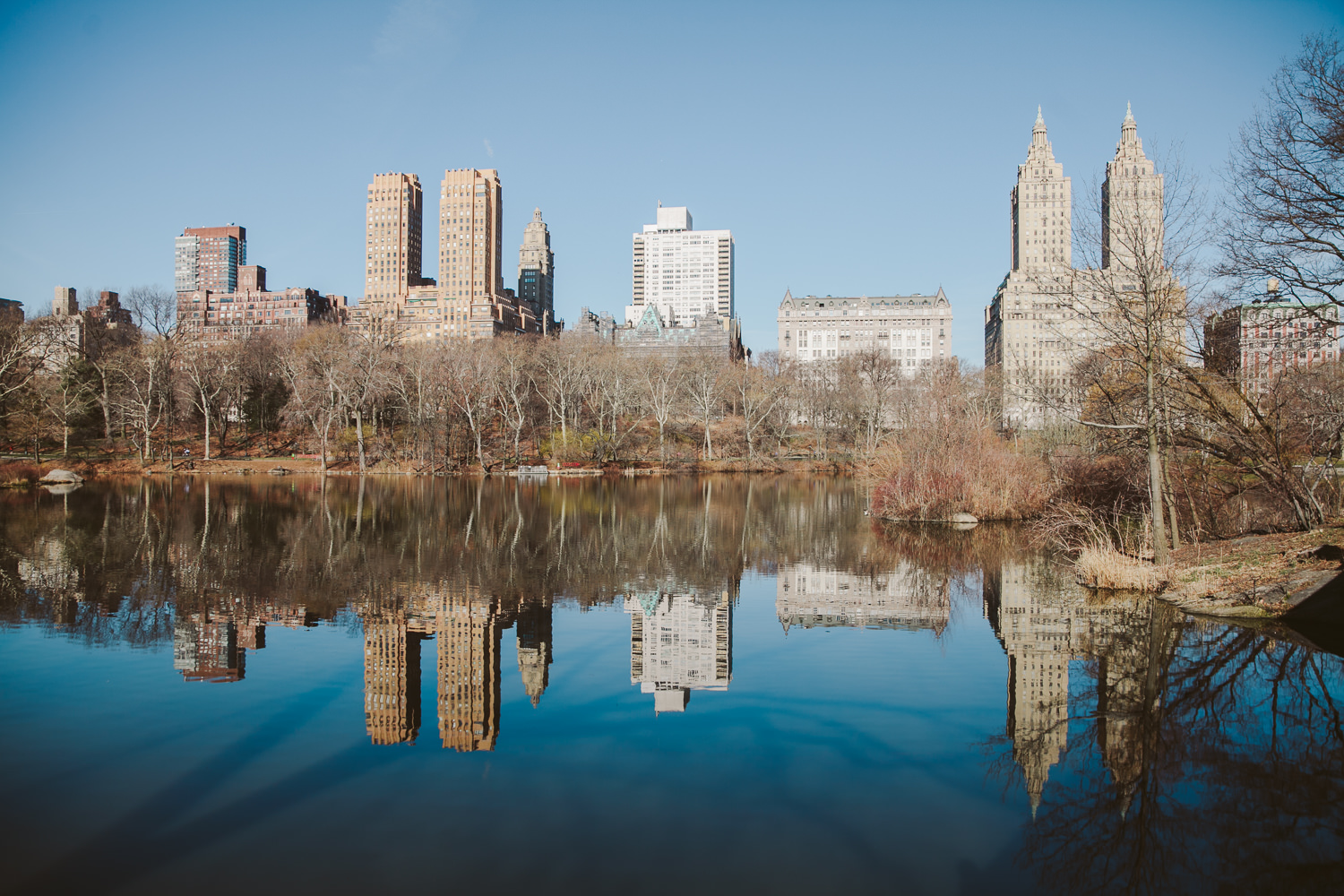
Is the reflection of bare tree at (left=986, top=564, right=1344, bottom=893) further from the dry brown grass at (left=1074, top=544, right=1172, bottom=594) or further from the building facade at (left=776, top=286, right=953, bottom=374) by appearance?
the building facade at (left=776, top=286, right=953, bottom=374)

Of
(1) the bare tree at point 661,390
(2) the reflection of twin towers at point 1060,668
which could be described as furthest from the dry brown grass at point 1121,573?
(1) the bare tree at point 661,390

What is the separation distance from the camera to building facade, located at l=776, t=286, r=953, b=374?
160 metres

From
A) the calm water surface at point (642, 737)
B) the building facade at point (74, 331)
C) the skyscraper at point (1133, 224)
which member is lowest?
the calm water surface at point (642, 737)

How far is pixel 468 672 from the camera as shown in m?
10.8

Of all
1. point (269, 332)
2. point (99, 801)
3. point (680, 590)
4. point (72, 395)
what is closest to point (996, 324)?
point (269, 332)

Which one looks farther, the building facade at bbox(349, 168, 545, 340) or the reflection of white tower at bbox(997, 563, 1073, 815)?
the building facade at bbox(349, 168, 545, 340)

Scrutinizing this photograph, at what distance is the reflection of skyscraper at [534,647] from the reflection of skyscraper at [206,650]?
3.65 metres

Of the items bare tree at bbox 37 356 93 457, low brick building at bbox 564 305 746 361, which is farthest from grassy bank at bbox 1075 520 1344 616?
low brick building at bbox 564 305 746 361

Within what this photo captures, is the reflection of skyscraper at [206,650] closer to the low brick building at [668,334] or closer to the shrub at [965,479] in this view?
the shrub at [965,479]

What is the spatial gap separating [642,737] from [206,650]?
710 cm

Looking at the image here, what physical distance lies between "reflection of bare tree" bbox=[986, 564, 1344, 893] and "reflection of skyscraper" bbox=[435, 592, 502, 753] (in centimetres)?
530

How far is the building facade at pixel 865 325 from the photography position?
16038 centimetres

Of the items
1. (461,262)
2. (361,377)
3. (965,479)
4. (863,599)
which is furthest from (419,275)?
(863,599)

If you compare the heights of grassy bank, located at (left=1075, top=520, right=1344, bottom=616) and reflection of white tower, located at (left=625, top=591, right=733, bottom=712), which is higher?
grassy bank, located at (left=1075, top=520, right=1344, bottom=616)
